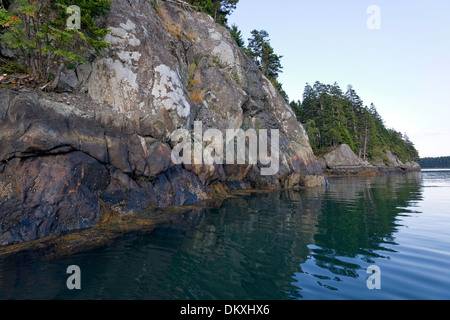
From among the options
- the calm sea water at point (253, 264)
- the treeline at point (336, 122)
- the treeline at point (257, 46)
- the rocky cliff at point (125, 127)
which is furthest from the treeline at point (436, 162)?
the calm sea water at point (253, 264)

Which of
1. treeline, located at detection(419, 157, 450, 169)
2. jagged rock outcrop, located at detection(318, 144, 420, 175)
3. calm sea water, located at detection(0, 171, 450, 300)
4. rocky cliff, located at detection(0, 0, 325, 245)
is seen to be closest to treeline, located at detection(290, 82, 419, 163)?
jagged rock outcrop, located at detection(318, 144, 420, 175)

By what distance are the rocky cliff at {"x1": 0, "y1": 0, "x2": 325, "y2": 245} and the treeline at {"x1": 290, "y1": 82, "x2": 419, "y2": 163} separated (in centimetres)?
3238

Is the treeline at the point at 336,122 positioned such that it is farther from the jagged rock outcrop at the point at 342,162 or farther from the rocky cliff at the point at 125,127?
the rocky cliff at the point at 125,127

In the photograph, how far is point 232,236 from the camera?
903cm

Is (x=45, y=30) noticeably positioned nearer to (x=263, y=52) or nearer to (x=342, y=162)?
(x=263, y=52)

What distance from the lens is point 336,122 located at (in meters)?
55.6

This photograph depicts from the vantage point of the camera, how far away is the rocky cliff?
29.4 ft

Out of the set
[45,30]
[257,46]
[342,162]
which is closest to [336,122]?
[342,162]

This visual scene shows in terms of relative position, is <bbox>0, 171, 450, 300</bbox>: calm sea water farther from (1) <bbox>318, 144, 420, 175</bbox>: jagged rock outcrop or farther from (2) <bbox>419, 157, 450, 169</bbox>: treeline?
(2) <bbox>419, 157, 450, 169</bbox>: treeline

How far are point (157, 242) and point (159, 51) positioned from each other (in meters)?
14.6

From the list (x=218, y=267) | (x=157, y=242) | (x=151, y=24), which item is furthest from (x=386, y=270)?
(x=151, y=24)

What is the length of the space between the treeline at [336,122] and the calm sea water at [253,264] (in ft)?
153

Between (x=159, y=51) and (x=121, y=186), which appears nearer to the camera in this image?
(x=121, y=186)
